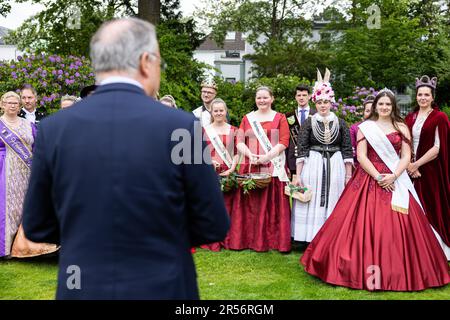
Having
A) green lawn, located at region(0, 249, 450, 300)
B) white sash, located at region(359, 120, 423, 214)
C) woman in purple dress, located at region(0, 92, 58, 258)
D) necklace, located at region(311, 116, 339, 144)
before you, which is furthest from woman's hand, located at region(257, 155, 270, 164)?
woman in purple dress, located at region(0, 92, 58, 258)

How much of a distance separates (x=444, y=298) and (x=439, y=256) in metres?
0.47

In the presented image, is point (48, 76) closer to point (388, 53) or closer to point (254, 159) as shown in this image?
point (254, 159)

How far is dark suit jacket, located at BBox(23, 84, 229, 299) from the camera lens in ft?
5.97

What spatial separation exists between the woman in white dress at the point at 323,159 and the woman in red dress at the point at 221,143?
0.90 meters

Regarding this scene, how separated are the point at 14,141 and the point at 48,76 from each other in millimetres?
4490

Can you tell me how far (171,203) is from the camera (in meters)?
1.87

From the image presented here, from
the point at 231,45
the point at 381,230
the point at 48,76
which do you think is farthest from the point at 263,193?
the point at 231,45

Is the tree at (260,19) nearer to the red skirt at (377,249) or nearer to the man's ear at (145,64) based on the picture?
the red skirt at (377,249)

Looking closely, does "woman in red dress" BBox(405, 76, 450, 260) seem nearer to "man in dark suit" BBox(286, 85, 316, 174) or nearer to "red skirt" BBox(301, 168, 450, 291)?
"red skirt" BBox(301, 168, 450, 291)

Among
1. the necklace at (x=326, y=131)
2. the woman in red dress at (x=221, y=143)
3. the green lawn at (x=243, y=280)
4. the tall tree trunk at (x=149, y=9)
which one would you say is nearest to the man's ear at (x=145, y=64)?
the green lawn at (x=243, y=280)

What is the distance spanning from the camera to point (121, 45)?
74.2 inches
